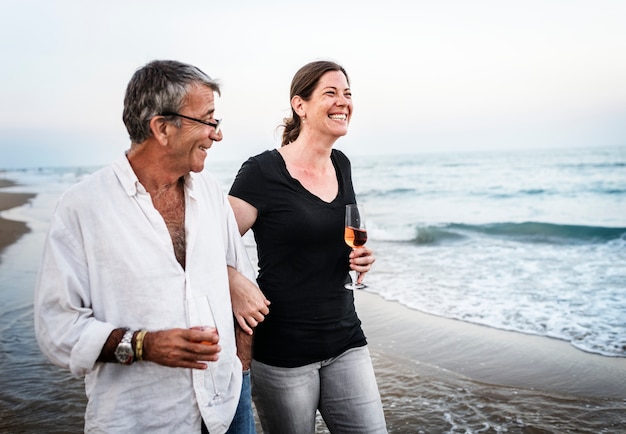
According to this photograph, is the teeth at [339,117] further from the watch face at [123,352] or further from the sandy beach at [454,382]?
the sandy beach at [454,382]

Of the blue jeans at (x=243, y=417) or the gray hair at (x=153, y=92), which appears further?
the blue jeans at (x=243, y=417)

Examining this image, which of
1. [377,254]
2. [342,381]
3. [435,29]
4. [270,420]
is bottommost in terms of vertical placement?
[377,254]

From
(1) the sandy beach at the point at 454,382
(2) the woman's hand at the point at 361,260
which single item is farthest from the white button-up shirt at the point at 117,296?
(1) the sandy beach at the point at 454,382

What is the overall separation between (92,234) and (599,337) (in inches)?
262

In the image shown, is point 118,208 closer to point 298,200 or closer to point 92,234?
point 92,234

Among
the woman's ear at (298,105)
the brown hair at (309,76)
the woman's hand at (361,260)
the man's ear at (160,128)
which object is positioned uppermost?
the brown hair at (309,76)

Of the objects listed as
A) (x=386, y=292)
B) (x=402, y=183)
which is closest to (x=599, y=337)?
(x=386, y=292)

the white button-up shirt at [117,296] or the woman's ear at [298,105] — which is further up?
the woman's ear at [298,105]

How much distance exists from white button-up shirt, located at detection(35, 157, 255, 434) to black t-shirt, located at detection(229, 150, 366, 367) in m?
0.77

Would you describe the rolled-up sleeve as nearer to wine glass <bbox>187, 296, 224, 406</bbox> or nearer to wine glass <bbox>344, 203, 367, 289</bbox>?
Answer: wine glass <bbox>187, 296, 224, 406</bbox>

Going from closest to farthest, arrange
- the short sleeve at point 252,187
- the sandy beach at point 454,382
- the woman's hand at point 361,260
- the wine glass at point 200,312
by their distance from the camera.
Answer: the wine glass at point 200,312, the woman's hand at point 361,260, the short sleeve at point 252,187, the sandy beach at point 454,382

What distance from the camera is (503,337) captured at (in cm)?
702

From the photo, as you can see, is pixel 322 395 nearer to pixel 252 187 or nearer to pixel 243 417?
pixel 243 417

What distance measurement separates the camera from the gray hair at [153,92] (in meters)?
2.10
